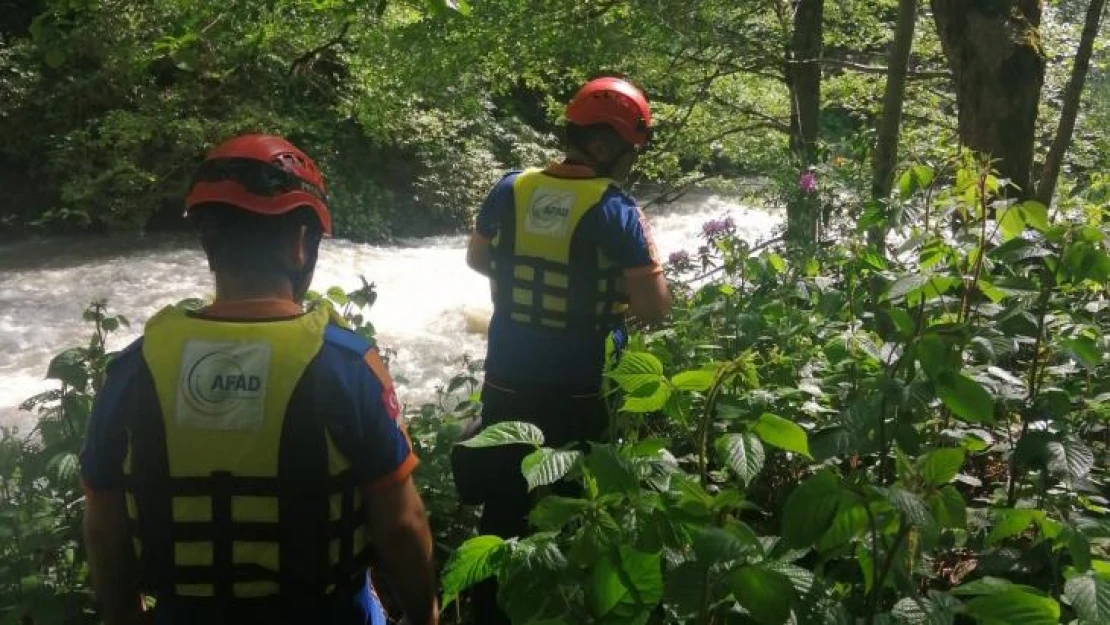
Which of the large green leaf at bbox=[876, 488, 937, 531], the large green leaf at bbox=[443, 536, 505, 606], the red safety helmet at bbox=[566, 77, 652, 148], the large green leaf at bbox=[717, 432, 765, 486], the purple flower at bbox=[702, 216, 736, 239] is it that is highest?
the red safety helmet at bbox=[566, 77, 652, 148]

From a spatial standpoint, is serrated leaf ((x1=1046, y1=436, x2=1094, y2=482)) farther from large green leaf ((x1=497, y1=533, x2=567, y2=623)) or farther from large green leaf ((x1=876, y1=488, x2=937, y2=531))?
large green leaf ((x1=497, y1=533, x2=567, y2=623))

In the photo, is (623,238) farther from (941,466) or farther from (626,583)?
(626,583)

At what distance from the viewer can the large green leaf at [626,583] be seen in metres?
1.36

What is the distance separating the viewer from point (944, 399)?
167cm

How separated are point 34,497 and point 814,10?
6.95m

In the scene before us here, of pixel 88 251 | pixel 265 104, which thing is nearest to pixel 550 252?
pixel 88 251

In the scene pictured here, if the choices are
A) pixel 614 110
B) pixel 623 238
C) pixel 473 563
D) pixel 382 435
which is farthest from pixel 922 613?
pixel 614 110

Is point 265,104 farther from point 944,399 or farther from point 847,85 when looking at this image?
point 944,399

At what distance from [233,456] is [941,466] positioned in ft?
3.70

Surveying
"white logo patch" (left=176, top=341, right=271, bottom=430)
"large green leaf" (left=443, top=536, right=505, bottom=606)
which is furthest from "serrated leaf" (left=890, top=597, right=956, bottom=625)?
"white logo patch" (left=176, top=341, right=271, bottom=430)

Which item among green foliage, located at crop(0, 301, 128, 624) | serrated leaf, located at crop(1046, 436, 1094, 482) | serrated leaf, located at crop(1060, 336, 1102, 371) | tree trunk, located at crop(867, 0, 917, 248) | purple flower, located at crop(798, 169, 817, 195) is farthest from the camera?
purple flower, located at crop(798, 169, 817, 195)

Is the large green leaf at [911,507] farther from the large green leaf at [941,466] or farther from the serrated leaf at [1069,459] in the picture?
the serrated leaf at [1069,459]

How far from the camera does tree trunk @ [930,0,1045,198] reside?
4633mm

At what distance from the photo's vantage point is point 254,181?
1681mm
